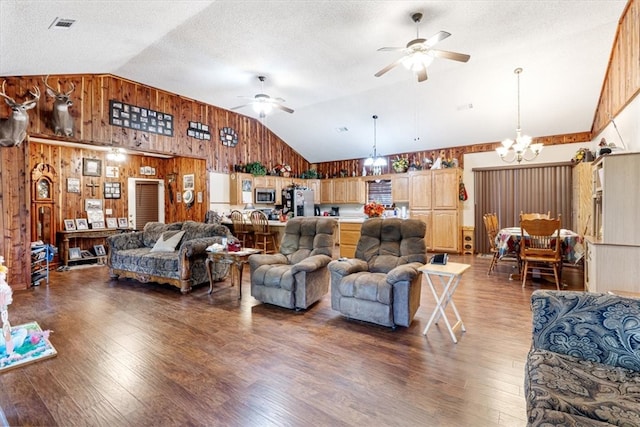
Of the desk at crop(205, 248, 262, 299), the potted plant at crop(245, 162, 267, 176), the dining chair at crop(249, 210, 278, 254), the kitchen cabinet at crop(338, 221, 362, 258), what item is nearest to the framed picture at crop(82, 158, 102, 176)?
the potted plant at crop(245, 162, 267, 176)

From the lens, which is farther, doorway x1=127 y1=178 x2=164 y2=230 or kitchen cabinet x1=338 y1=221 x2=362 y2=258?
doorway x1=127 y1=178 x2=164 y2=230

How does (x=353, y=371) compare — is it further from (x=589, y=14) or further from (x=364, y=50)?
(x=589, y=14)

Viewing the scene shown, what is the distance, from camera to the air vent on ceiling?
10.7 feet

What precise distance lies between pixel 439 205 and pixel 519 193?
1.77 metres

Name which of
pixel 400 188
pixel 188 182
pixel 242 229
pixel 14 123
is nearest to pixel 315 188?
pixel 400 188

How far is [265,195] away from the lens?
841cm

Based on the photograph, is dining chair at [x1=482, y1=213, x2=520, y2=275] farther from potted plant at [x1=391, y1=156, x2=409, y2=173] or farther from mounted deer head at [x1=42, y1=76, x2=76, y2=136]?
mounted deer head at [x1=42, y1=76, x2=76, y2=136]

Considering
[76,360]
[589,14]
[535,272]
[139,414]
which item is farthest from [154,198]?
[589,14]

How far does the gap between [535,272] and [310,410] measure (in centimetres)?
452

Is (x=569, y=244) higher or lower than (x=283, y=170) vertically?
lower

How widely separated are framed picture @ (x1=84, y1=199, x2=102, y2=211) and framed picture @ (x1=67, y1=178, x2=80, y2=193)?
11.8 inches

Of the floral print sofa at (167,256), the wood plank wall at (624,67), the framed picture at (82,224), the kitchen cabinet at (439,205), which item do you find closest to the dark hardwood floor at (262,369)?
the floral print sofa at (167,256)

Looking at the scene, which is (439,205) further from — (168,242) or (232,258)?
(168,242)

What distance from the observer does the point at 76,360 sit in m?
2.58
